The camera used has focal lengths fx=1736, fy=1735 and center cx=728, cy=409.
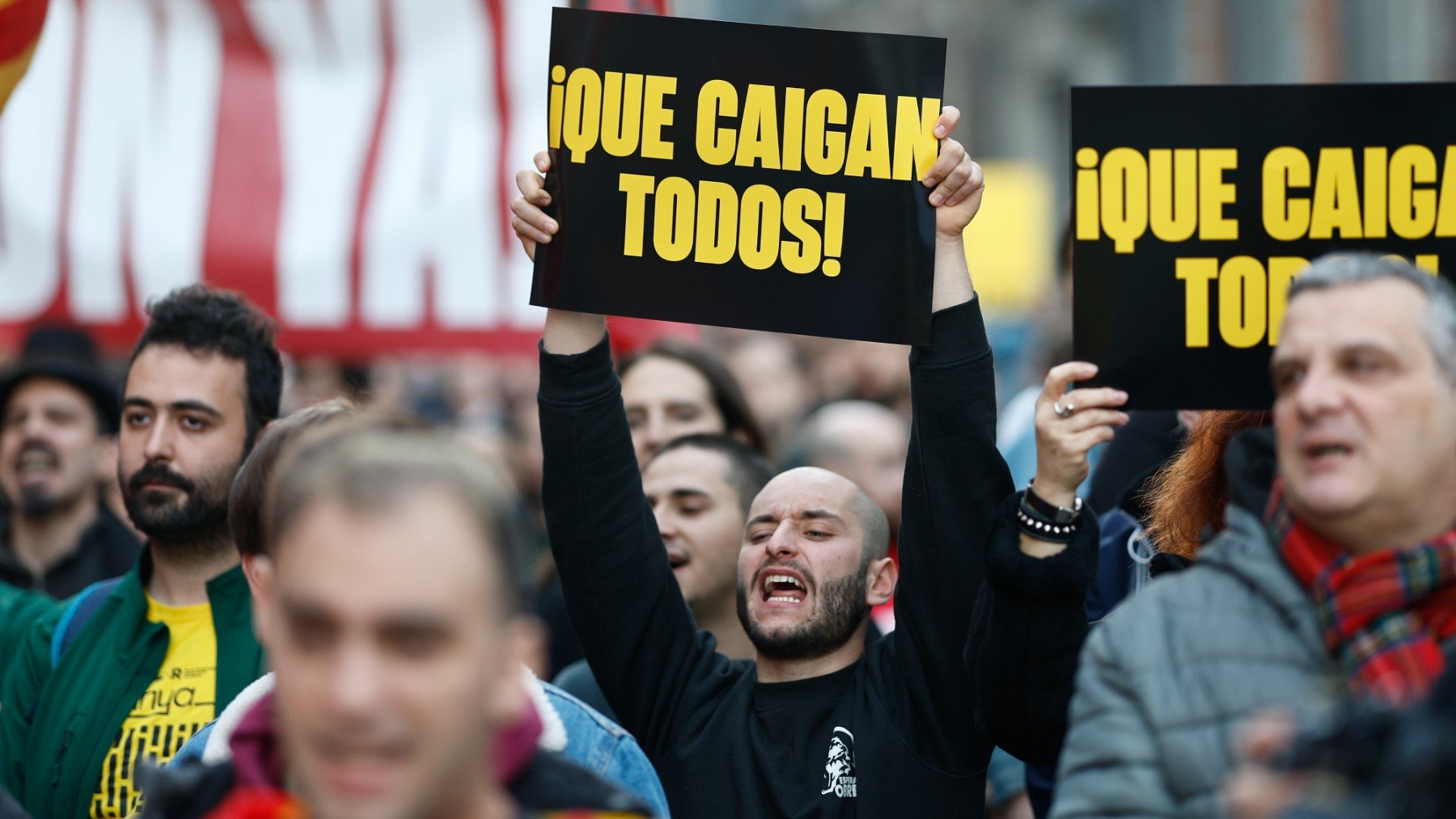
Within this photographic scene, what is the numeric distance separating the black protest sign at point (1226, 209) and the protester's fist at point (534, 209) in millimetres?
1126

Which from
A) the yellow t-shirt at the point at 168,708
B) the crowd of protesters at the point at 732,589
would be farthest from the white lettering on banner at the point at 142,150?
the yellow t-shirt at the point at 168,708

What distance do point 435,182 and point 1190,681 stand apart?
5.06 meters

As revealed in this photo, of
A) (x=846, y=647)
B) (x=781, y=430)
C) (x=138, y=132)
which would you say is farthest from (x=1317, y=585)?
(x=781, y=430)

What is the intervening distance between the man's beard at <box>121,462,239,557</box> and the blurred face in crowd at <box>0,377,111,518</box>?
1.74 m

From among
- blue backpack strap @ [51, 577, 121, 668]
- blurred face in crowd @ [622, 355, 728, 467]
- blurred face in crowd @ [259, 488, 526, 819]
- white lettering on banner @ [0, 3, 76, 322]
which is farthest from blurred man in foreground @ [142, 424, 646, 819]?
white lettering on banner @ [0, 3, 76, 322]

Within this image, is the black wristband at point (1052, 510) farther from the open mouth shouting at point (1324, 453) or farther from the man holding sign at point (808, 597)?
the open mouth shouting at point (1324, 453)

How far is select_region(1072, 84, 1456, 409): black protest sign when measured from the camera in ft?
11.1

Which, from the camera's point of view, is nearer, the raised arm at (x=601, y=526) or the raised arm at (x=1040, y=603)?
the raised arm at (x=1040, y=603)

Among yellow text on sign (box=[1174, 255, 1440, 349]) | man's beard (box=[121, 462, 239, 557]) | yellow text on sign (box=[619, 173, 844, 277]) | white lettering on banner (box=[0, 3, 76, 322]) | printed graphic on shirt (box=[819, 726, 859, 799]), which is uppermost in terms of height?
white lettering on banner (box=[0, 3, 76, 322])

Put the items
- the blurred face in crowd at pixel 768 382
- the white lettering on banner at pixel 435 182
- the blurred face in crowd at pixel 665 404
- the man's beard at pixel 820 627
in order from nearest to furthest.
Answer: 1. the man's beard at pixel 820 627
2. the blurred face in crowd at pixel 665 404
3. the white lettering on banner at pixel 435 182
4. the blurred face in crowd at pixel 768 382

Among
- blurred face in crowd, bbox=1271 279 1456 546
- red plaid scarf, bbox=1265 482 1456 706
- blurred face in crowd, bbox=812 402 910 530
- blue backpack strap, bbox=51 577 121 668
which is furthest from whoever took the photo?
blurred face in crowd, bbox=812 402 910 530

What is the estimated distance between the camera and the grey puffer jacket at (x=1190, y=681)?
2.42m

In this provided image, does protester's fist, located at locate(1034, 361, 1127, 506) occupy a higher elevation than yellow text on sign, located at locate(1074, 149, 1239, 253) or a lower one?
lower

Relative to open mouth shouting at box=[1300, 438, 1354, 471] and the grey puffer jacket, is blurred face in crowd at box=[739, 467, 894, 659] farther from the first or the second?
open mouth shouting at box=[1300, 438, 1354, 471]
